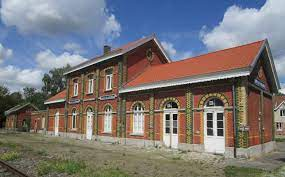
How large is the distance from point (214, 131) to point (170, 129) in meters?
3.18

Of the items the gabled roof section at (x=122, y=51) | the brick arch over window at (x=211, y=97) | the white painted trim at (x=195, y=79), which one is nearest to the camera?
the white painted trim at (x=195, y=79)

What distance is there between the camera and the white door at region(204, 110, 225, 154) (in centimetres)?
1436

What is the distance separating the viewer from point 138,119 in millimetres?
19469

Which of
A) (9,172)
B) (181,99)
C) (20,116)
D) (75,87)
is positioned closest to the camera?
(9,172)

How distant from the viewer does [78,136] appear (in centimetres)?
2547

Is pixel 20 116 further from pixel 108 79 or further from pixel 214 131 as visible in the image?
pixel 214 131

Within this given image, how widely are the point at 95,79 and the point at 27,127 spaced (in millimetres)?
26196

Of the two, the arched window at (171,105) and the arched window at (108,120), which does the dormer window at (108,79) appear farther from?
the arched window at (171,105)

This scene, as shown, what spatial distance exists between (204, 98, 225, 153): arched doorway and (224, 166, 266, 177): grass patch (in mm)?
3412

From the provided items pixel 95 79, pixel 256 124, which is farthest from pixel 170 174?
pixel 95 79

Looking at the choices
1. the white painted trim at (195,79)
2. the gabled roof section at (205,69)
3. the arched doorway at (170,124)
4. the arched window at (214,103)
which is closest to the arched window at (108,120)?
the gabled roof section at (205,69)

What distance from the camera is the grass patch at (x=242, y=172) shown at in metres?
9.64

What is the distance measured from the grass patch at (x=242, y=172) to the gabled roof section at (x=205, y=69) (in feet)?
15.4

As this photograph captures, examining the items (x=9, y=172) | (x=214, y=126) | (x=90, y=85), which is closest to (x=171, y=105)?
(x=214, y=126)
